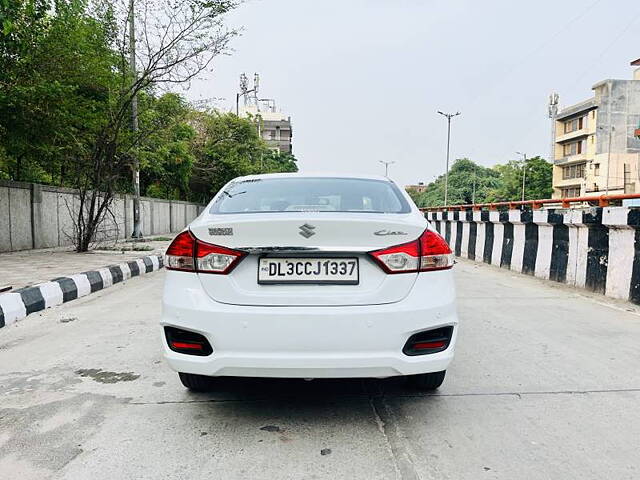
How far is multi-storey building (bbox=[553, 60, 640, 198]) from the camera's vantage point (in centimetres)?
4866

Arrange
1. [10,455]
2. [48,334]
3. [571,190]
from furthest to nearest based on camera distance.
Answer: [571,190]
[48,334]
[10,455]

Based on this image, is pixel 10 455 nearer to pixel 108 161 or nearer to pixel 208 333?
pixel 208 333

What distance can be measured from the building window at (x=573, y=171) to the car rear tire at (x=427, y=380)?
57971 millimetres

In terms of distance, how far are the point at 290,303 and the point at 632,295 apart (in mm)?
4909

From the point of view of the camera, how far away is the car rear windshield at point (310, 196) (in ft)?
10.3

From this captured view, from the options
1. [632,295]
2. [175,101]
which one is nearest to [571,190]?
A: [175,101]

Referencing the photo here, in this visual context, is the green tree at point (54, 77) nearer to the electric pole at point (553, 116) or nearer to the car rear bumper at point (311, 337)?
the car rear bumper at point (311, 337)

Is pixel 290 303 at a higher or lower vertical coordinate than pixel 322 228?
lower

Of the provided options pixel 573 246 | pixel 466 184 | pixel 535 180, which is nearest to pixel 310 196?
pixel 573 246

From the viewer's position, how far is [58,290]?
21.5ft

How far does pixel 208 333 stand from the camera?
2.56 meters

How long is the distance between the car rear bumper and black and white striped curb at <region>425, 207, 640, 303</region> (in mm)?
4328

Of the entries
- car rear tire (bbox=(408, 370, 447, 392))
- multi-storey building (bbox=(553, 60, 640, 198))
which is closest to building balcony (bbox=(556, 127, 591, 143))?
multi-storey building (bbox=(553, 60, 640, 198))

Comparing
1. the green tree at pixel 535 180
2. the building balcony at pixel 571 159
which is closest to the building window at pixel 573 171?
the building balcony at pixel 571 159
